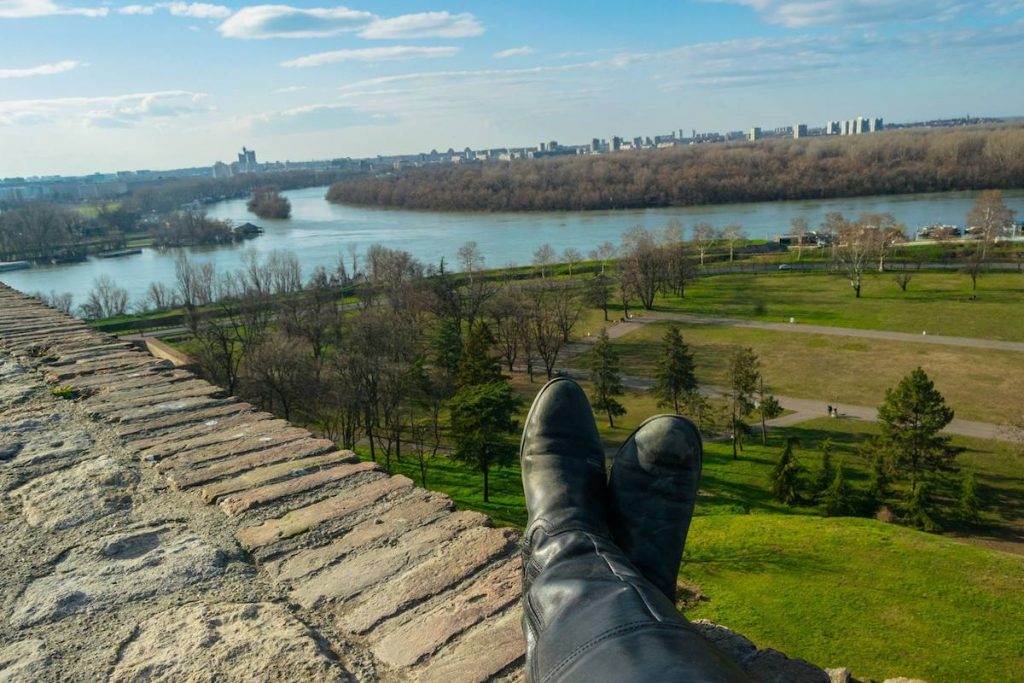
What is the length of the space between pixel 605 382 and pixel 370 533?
57.3 ft

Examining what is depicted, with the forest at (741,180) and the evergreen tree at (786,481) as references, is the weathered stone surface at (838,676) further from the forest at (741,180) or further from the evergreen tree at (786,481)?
→ the forest at (741,180)

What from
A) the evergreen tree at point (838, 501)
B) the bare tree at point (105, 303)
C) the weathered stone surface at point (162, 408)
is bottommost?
the evergreen tree at point (838, 501)

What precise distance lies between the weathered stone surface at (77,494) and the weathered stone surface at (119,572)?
241 millimetres

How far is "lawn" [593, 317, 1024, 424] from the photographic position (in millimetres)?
21312

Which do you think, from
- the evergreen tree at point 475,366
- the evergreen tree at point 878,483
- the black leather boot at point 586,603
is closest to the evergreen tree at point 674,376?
the evergreen tree at point 475,366

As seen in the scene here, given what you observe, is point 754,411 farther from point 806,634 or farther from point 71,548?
point 71,548

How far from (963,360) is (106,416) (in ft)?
91.2

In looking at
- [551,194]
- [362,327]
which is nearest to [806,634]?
[362,327]

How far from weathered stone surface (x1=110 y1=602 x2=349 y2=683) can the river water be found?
4051 cm

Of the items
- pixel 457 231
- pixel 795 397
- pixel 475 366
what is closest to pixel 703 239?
pixel 457 231

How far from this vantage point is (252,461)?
120 inches

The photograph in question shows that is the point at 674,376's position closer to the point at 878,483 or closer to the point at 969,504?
the point at 878,483

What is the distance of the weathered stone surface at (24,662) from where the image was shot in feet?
5.93

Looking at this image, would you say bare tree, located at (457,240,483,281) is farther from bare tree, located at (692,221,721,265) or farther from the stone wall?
the stone wall
